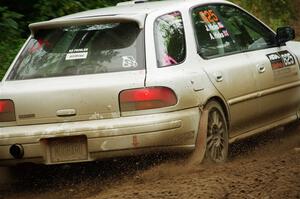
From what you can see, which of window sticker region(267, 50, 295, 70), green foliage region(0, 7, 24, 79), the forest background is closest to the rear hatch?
window sticker region(267, 50, 295, 70)

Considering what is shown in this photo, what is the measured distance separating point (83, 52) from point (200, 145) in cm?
133

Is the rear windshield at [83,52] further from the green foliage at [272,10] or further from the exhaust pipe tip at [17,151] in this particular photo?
the green foliage at [272,10]

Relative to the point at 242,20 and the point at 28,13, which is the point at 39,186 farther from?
the point at 28,13

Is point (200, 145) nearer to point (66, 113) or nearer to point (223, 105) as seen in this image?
point (223, 105)

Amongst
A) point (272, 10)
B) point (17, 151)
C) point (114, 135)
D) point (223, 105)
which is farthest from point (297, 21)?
point (17, 151)

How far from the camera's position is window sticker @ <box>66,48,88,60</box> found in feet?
21.2

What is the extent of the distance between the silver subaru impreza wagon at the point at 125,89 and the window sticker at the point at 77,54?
0.01 meters

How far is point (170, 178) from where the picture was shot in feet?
19.6

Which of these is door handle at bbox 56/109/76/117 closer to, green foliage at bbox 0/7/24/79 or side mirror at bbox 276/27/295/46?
side mirror at bbox 276/27/295/46

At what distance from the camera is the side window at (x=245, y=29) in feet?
25.2

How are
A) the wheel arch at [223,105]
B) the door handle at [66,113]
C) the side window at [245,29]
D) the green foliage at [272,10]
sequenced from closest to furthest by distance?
1. the door handle at [66,113]
2. the wheel arch at [223,105]
3. the side window at [245,29]
4. the green foliage at [272,10]

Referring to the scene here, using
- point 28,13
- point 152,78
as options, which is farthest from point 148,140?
point 28,13

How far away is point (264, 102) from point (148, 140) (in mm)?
2023

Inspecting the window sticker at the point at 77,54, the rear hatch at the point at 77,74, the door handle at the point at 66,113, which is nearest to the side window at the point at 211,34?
the rear hatch at the point at 77,74
